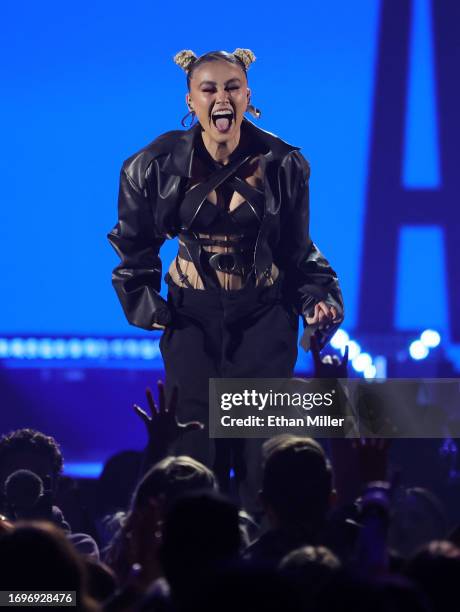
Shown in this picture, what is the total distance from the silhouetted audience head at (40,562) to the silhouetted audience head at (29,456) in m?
1.96

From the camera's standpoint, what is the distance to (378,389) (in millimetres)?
4090

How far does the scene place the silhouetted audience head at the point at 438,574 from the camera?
189cm

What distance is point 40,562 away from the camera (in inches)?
73.0

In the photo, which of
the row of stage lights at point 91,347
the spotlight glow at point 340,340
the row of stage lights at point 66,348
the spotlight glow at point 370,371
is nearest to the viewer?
the spotlight glow at point 370,371

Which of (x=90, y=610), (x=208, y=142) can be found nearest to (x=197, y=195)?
(x=208, y=142)

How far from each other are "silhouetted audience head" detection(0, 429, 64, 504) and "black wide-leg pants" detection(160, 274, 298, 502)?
0.46m

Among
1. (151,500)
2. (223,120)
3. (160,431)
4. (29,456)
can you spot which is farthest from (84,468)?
(151,500)

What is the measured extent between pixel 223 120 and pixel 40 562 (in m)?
2.33

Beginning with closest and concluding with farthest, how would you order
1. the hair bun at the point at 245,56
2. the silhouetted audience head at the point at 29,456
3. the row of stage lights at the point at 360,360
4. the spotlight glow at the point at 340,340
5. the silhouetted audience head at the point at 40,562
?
the silhouetted audience head at the point at 40,562, the silhouetted audience head at the point at 29,456, the hair bun at the point at 245,56, the row of stage lights at the point at 360,360, the spotlight glow at the point at 340,340

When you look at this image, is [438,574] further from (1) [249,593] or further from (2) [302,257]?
(2) [302,257]

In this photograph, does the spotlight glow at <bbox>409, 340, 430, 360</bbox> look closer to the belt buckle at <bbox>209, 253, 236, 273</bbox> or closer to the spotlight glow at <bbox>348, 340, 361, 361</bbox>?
the spotlight glow at <bbox>348, 340, 361, 361</bbox>

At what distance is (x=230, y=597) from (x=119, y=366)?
893 cm

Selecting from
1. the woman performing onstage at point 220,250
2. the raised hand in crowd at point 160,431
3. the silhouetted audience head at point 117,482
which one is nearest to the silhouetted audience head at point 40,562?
the raised hand in crowd at point 160,431

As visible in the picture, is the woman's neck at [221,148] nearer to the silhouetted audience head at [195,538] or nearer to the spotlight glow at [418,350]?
the silhouetted audience head at [195,538]
